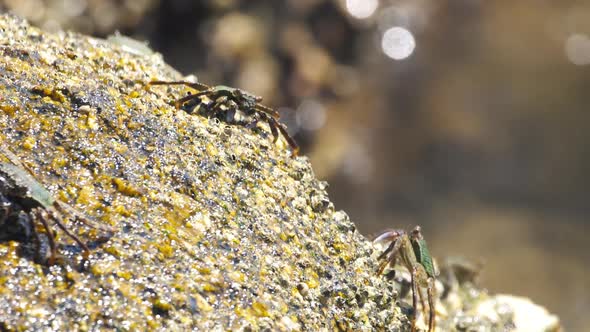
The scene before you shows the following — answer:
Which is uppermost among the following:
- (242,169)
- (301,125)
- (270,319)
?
(301,125)

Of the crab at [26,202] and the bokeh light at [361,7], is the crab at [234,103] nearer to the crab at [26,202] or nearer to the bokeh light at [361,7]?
the crab at [26,202]

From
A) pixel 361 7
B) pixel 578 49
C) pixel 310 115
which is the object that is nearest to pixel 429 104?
pixel 361 7

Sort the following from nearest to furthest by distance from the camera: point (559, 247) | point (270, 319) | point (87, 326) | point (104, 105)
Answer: point (87, 326) < point (270, 319) < point (104, 105) < point (559, 247)

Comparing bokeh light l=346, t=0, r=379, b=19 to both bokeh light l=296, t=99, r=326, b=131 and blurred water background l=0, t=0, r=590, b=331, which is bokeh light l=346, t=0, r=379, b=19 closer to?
blurred water background l=0, t=0, r=590, b=331

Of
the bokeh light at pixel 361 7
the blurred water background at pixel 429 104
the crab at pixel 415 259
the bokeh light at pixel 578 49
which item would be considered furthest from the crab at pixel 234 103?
the bokeh light at pixel 578 49

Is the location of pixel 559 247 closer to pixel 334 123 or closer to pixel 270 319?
pixel 334 123

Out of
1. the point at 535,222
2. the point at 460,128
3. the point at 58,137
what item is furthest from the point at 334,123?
the point at 58,137

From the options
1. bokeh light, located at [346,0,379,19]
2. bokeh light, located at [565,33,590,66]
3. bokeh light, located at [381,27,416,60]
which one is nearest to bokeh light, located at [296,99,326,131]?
bokeh light, located at [346,0,379,19]
